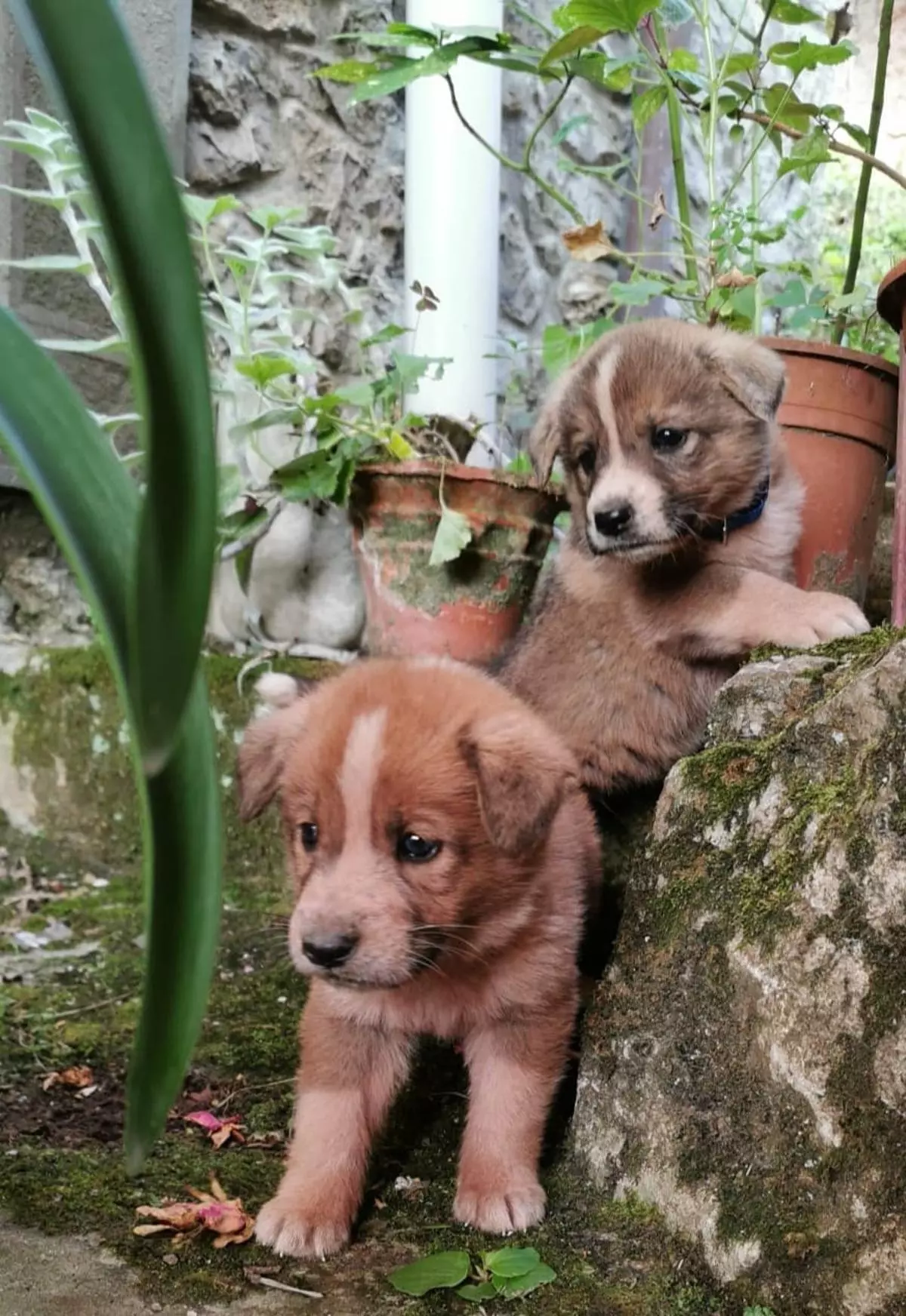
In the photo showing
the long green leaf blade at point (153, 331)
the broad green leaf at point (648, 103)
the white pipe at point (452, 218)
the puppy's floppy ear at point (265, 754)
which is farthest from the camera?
the white pipe at point (452, 218)

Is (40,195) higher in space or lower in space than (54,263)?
higher

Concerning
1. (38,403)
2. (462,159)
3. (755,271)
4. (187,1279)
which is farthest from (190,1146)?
(462,159)

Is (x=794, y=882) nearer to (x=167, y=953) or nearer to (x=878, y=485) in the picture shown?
(x=167, y=953)

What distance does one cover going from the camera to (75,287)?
3426 millimetres

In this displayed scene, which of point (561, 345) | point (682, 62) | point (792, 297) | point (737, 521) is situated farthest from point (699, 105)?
point (737, 521)

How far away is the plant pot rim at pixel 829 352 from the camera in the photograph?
9.73ft

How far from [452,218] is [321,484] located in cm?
139

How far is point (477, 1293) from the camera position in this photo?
1.49m

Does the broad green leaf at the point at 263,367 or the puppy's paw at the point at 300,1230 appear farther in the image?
the broad green leaf at the point at 263,367

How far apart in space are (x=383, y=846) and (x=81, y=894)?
1.73 meters

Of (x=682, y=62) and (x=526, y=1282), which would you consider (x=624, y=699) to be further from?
(x=682, y=62)

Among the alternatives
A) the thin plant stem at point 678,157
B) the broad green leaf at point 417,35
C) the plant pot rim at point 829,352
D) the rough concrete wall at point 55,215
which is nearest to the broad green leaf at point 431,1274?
the plant pot rim at point 829,352

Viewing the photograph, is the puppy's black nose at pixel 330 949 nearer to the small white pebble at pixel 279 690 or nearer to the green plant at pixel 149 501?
the small white pebble at pixel 279 690

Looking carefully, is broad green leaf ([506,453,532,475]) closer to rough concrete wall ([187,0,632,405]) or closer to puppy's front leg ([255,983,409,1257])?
rough concrete wall ([187,0,632,405])
